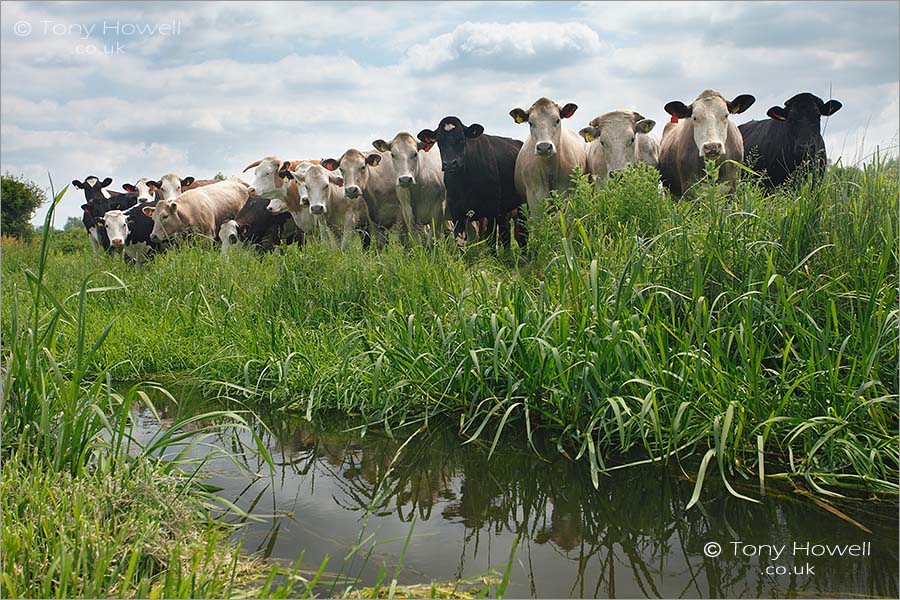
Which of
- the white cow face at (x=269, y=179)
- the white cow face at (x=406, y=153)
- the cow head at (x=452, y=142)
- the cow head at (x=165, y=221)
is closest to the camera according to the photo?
the cow head at (x=452, y=142)

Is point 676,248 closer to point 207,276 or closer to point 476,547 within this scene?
point 476,547

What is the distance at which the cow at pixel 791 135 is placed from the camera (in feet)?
29.2

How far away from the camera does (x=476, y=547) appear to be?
9.51ft

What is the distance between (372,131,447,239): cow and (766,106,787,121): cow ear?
4.27 m

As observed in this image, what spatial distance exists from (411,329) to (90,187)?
51.6ft

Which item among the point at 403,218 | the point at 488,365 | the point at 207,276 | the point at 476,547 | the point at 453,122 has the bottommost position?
the point at 476,547

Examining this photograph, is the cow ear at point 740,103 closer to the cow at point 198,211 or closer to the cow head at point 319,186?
the cow head at point 319,186

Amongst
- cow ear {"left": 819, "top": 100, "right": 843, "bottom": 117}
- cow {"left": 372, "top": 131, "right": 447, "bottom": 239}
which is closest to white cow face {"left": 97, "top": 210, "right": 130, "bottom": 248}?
cow {"left": 372, "top": 131, "right": 447, "bottom": 239}

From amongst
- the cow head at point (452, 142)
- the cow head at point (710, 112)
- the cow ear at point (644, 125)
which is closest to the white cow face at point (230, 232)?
the cow head at point (452, 142)

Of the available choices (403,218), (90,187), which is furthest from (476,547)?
(90,187)

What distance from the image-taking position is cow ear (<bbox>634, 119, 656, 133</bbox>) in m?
9.48

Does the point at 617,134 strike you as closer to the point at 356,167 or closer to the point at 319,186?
the point at 356,167

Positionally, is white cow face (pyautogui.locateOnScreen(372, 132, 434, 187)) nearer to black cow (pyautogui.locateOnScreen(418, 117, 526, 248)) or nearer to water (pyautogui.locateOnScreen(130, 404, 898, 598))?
black cow (pyautogui.locateOnScreen(418, 117, 526, 248))

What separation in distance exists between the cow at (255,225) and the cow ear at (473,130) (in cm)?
455
